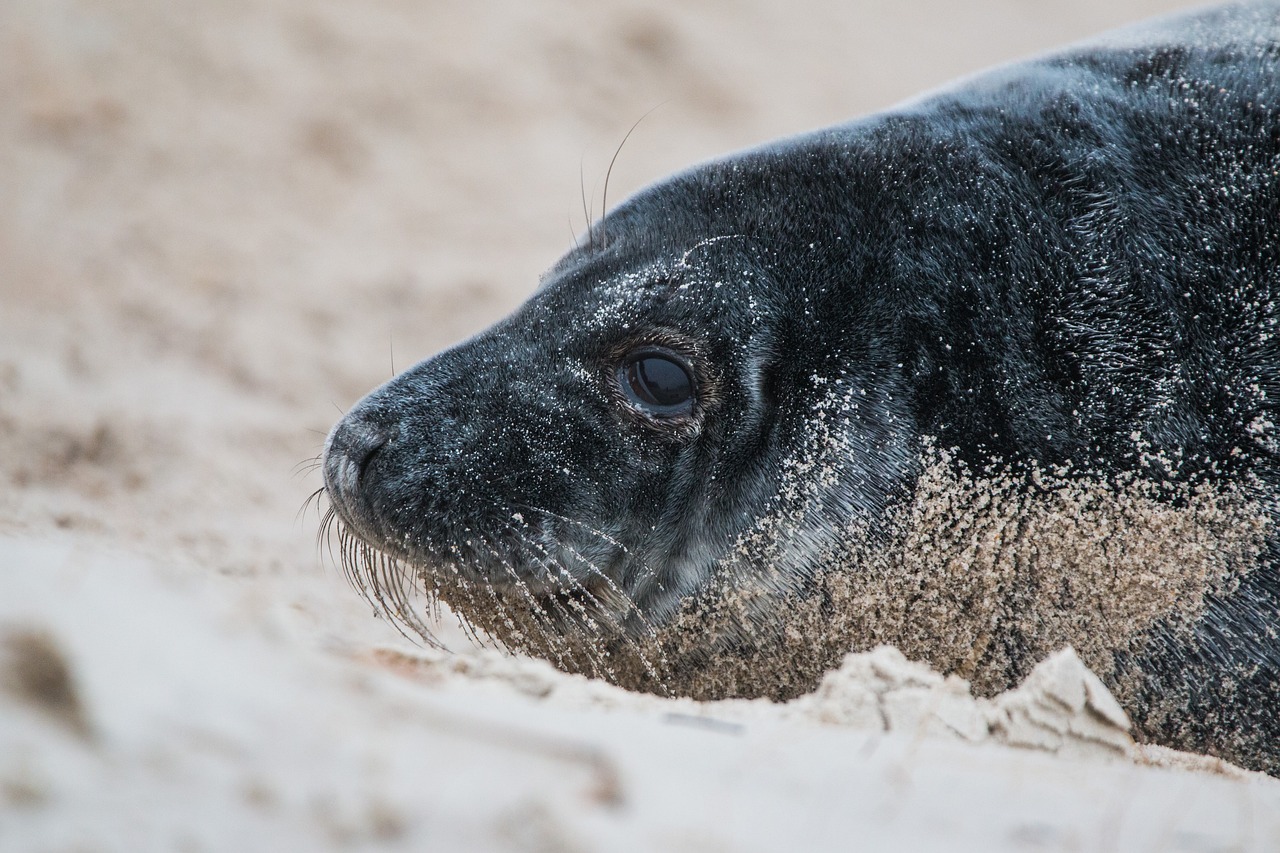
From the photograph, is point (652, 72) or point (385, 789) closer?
point (385, 789)

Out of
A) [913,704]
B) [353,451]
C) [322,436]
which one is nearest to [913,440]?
[913,704]

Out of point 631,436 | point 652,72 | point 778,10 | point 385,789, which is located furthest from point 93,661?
point 778,10

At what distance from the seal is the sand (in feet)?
1.14

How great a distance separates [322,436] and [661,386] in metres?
1.98

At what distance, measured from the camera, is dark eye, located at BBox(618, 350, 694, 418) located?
8.16 ft

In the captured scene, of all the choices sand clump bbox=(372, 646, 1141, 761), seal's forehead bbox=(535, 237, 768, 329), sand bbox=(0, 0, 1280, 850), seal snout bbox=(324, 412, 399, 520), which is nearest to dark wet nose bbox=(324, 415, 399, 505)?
seal snout bbox=(324, 412, 399, 520)

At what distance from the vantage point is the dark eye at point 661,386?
249cm

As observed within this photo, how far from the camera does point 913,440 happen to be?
2.37 m

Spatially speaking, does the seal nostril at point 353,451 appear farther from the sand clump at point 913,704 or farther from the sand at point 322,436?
the sand clump at point 913,704

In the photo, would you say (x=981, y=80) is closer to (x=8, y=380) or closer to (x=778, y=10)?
(x=8, y=380)

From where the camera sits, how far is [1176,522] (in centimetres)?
235

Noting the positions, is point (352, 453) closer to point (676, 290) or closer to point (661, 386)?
point (661, 386)

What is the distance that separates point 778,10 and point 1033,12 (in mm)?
2111

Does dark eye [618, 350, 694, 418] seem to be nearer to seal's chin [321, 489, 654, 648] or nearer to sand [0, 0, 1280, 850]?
seal's chin [321, 489, 654, 648]
